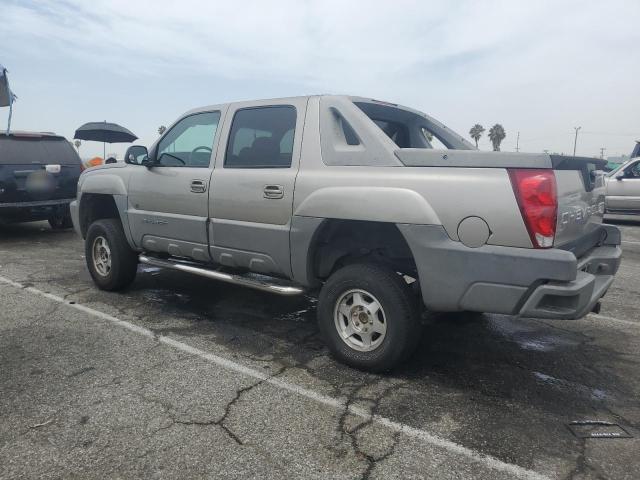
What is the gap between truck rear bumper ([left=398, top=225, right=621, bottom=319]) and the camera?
2818mm

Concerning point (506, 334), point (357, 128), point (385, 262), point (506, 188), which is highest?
point (357, 128)

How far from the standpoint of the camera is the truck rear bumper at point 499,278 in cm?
282

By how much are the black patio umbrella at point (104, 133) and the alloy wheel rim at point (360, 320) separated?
1619 cm

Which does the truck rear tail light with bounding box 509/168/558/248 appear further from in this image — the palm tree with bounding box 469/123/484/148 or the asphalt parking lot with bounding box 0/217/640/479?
the palm tree with bounding box 469/123/484/148

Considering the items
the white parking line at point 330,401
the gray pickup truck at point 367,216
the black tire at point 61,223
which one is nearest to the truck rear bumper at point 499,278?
the gray pickup truck at point 367,216

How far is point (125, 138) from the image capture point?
19.6 m

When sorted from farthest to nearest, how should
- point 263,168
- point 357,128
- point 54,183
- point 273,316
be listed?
point 54,183, point 273,316, point 263,168, point 357,128

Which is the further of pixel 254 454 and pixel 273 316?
pixel 273 316

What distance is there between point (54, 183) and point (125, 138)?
11.6 m

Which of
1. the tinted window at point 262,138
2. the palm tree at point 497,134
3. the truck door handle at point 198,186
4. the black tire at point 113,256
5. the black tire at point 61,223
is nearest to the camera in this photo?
the tinted window at point 262,138

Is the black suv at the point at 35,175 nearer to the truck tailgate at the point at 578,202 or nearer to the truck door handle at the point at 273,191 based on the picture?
the truck door handle at the point at 273,191

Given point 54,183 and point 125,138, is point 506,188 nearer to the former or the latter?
point 54,183

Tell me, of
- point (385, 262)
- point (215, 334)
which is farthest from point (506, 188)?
point (215, 334)

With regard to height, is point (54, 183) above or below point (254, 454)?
above
